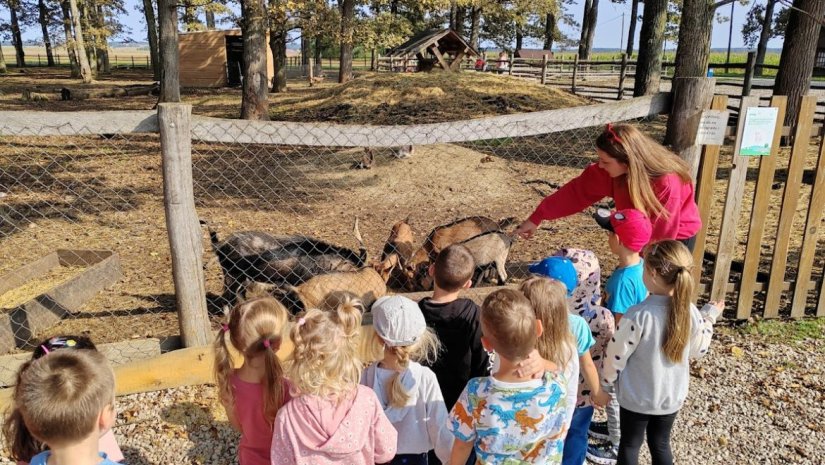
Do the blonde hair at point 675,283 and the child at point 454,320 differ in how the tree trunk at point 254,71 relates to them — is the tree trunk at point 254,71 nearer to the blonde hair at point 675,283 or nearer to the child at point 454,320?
the child at point 454,320

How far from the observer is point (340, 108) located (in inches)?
592

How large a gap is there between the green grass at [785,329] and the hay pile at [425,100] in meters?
9.14

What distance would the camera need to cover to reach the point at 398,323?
7.52ft

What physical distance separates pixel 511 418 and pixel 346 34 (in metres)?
14.9

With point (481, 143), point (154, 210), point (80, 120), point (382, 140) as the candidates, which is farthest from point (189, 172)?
point (481, 143)

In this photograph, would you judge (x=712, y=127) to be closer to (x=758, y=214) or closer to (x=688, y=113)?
(x=688, y=113)

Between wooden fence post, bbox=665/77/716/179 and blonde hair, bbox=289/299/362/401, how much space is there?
307 cm

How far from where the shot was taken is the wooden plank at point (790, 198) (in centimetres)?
428

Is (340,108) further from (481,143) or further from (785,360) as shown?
(785,360)

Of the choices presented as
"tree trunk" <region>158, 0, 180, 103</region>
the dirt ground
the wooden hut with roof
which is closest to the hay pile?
the dirt ground

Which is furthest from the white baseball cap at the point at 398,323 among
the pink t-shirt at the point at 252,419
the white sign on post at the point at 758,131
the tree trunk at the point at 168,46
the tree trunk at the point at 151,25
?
the tree trunk at the point at 151,25

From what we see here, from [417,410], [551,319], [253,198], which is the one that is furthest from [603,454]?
[253,198]

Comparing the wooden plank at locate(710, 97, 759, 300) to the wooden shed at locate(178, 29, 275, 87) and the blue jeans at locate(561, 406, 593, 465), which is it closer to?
the blue jeans at locate(561, 406, 593, 465)

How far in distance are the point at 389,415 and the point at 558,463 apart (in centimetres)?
71
